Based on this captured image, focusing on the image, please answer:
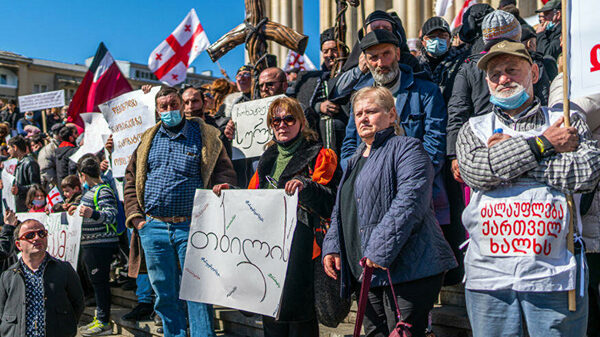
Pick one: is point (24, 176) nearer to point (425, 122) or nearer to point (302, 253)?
point (302, 253)

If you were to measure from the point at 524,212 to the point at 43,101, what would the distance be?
1397 cm

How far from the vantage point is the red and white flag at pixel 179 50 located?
28.7ft

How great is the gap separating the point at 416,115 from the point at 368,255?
4.29 ft

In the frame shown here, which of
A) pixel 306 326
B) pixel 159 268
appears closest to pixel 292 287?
pixel 306 326

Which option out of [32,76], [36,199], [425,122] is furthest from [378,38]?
[32,76]

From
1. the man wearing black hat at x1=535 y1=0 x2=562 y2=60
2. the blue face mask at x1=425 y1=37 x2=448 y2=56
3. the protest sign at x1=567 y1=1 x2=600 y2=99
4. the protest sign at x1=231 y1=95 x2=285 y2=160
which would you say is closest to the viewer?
the protest sign at x1=567 y1=1 x2=600 y2=99

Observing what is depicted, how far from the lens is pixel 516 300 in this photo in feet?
8.73

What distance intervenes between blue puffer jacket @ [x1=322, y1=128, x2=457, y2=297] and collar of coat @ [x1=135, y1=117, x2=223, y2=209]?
1.79 meters

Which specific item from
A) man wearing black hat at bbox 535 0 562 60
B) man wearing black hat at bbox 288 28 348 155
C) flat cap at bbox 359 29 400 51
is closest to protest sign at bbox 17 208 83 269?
man wearing black hat at bbox 288 28 348 155

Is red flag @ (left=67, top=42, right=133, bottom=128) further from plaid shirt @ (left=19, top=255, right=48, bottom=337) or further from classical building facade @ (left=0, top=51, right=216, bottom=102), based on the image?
classical building facade @ (left=0, top=51, right=216, bottom=102)

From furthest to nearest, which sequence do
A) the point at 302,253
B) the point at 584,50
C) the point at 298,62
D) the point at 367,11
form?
1. the point at 367,11
2. the point at 298,62
3. the point at 302,253
4. the point at 584,50

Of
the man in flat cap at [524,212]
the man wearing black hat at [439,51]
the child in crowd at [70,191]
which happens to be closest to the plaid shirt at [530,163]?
the man in flat cap at [524,212]

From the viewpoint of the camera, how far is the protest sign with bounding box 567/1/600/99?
269cm

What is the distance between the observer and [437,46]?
4930mm
